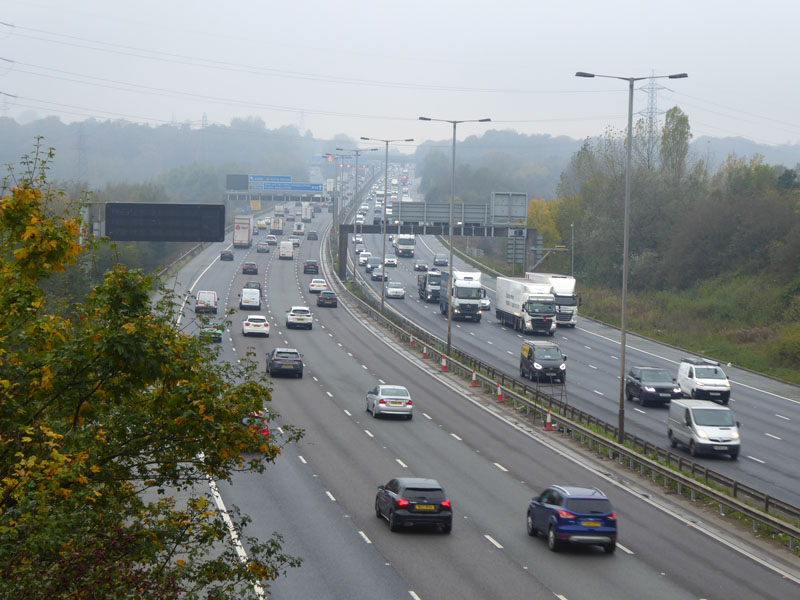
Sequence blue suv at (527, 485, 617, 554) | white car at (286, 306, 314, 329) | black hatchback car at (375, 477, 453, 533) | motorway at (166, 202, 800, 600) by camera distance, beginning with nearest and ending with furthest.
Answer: motorway at (166, 202, 800, 600) < blue suv at (527, 485, 617, 554) < black hatchback car at (375, 477, 453, 533) < white car at (286, 306, 314, 329)

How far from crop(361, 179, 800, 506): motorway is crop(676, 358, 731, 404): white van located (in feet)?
3.95

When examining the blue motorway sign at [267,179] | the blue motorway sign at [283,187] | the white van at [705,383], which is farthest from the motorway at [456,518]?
the blue motorway sign at [267,179]

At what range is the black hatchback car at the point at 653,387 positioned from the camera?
47031 mm

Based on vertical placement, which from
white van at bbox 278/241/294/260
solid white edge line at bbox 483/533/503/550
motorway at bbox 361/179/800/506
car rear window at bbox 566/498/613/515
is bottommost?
motorway at bbox 361/179/800/506

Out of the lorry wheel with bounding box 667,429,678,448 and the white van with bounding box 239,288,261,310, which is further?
the white van with bounding box 239,288,261,310

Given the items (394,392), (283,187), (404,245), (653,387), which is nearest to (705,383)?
(653,387)

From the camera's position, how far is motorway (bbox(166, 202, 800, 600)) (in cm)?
2091

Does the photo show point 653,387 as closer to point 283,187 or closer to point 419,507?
point 419,507

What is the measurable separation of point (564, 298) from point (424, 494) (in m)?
53.2

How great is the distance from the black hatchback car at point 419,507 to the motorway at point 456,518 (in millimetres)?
362

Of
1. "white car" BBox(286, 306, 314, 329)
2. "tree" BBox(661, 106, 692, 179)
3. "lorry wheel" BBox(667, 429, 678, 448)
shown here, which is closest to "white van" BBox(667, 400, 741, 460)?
"lorry wheel" BBox(667, 429, 678, 448)

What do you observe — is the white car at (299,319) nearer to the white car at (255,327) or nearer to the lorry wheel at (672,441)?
the white car at (255,327)

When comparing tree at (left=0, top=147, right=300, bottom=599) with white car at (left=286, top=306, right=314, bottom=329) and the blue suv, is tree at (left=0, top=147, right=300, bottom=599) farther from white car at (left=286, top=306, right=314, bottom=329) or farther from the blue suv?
white car at (left=286, top=306, right=314, bottom=329)

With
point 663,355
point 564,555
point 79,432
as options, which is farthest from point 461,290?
point 79,432
